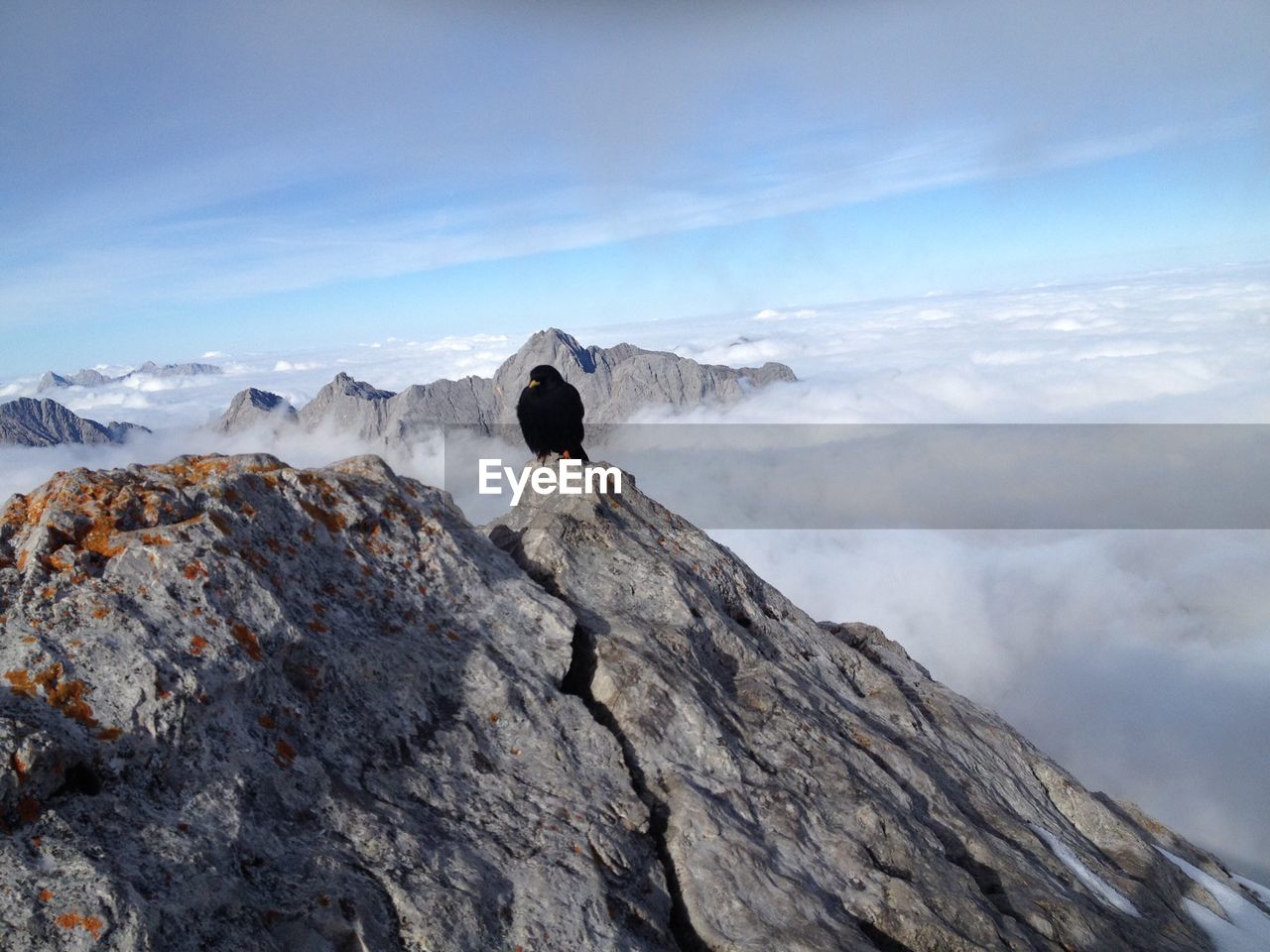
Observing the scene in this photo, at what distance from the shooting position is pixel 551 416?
21938 millimetres

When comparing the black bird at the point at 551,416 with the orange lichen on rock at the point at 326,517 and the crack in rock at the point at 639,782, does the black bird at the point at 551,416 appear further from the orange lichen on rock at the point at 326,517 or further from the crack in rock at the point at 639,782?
the orange lichen on rock at the point at 326,517

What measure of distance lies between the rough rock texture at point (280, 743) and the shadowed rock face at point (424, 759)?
3 cm

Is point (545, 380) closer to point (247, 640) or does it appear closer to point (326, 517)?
point (326, 517)

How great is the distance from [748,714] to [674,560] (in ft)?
16.6

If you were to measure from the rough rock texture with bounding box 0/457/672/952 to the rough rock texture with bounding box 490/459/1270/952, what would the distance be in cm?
109

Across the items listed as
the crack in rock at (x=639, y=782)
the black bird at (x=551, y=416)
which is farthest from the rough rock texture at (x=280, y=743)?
the black bird at (x=551, y=416)

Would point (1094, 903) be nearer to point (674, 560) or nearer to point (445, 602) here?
point (674, 560)

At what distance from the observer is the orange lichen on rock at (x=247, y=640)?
29.5ft

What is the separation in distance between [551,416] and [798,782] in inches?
500

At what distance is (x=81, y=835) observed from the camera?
6461 mm

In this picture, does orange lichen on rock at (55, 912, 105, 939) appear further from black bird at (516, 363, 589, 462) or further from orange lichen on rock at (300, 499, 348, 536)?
black bird at (516, 363, 589, 462)

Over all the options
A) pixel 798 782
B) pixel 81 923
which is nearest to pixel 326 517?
pixel 81 923

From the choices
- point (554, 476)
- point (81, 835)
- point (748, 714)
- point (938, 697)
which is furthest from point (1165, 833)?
point (81, 835)

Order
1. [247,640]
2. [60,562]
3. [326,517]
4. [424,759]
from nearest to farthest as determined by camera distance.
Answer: [60,562], [247,640], [424,759], [326,517]
